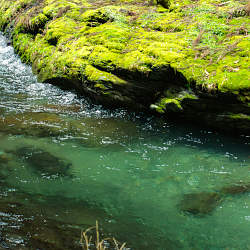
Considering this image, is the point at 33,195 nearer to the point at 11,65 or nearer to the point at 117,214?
the point at 117,214

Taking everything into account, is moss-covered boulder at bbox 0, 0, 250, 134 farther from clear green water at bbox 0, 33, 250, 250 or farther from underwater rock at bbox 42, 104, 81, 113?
underwater rock at bbox 42, 104, 81, 113

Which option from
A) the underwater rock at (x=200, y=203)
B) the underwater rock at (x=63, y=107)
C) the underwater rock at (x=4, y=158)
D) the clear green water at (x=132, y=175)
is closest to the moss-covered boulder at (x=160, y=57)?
the clear green water at (x=132, y=175)

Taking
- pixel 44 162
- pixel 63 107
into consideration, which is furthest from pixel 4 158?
pixel 63 107

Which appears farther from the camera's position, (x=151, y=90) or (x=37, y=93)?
(x=37, y=93)

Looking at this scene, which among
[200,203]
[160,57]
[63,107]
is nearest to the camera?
[200,203]

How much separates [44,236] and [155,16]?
928 cm

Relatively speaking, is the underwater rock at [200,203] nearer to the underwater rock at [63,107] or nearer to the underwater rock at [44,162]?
the underwater rock at [44,162]

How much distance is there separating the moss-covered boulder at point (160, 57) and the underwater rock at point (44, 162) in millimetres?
3193

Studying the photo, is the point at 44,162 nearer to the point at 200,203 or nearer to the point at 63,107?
the point at 200,203

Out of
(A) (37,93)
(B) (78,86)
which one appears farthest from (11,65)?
(B) (78,86)

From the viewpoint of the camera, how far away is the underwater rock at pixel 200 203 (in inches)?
170

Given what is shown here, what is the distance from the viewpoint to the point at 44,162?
5.43 m

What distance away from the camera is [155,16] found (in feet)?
33.9

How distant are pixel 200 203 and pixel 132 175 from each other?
4.46 ft
